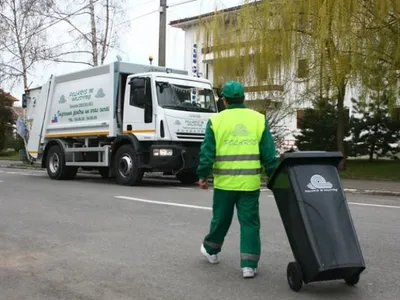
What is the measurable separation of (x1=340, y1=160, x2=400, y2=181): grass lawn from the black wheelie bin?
508 inches

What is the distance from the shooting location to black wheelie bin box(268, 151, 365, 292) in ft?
14.1

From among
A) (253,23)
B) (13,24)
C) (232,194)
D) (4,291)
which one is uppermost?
(13,24)

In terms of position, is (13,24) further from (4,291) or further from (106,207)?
(4,291)

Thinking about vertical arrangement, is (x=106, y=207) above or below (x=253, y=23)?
below

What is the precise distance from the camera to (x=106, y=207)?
32.0ft

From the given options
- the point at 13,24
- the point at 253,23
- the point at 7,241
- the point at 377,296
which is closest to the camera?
the point at 377,296

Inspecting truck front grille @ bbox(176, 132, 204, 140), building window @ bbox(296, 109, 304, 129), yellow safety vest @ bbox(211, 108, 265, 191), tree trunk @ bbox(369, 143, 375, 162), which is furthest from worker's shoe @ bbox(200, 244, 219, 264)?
building window @ bbox(296, 109, 304, 129)

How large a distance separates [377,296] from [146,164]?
381 inches

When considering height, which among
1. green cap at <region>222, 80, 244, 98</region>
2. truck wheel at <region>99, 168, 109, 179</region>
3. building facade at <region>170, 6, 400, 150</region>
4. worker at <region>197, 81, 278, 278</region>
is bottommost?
truck wheel at <region>99, 168, 109, 179</region>

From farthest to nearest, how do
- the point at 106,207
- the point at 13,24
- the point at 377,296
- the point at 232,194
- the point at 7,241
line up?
the point at 13,24
the point at 106,207
the point at 7,241
the point at 232,194
the point at 377,296

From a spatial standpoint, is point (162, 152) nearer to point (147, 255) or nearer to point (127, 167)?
point (127, 167)

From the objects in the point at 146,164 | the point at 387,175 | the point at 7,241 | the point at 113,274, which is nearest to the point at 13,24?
the point at 146,164

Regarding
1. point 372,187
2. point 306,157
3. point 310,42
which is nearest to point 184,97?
point 310,42

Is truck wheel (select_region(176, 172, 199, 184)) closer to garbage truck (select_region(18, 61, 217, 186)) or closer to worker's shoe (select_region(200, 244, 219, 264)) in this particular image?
garbage truck (select_region(18, 61, 217, 186))
